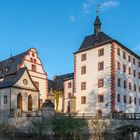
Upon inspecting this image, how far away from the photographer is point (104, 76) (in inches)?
1866

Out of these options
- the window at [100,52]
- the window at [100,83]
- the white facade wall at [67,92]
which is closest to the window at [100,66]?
the window at [100,52]

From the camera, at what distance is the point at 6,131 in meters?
40.5

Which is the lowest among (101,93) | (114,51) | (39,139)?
(39,139)

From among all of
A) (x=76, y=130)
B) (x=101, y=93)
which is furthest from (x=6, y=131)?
(x=101, y=93)

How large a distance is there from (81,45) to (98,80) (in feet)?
28.3

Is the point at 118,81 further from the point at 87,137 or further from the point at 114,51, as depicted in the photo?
the point at 87,137

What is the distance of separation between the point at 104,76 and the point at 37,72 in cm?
1384

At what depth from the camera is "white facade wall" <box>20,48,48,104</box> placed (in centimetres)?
5438

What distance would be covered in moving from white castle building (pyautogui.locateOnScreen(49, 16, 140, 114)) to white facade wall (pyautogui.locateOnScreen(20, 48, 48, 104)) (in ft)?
18.5

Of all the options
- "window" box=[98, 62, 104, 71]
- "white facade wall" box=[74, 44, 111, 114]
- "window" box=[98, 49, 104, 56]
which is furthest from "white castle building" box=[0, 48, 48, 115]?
"window" box=[98, 49, 104, 56]

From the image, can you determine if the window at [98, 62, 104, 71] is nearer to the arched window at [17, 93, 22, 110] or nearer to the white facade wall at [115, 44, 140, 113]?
the white facade wall at [115, 44, 140, 113]

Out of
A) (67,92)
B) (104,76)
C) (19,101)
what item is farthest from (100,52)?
(19,101)

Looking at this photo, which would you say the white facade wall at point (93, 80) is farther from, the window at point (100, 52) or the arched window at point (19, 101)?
the arched window at point (19, 101)

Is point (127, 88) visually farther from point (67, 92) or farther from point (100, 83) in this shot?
point (67, 92)
